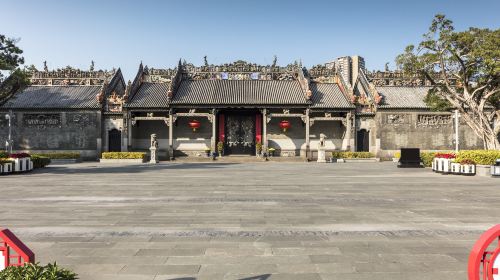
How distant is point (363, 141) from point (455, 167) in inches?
523

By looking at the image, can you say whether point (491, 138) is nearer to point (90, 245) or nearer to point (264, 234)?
point (264, 234)

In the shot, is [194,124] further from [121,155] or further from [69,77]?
[69,77]

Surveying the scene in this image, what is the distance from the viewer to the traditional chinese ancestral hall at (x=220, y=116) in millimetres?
29391

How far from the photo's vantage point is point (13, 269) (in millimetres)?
2473

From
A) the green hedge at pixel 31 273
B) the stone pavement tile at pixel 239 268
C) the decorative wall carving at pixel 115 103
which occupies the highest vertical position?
the decorative wall carving at pixel 115 103

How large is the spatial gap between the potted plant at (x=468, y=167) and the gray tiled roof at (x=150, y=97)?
2148 centimetres

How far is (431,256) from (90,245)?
16.1 feet

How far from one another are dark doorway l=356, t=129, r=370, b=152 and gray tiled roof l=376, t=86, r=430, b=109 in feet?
8.53

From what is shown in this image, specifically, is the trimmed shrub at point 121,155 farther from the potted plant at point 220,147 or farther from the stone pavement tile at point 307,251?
the stone pavement tile at point 307,251

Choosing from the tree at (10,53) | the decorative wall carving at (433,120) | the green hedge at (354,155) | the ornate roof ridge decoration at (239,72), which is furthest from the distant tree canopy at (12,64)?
the decorative wall carving at (433,120)

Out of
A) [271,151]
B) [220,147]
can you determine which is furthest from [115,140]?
[271,151]

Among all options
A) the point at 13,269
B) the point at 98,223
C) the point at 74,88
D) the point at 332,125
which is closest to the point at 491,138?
the point at 332,125

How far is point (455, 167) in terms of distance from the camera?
17500mm

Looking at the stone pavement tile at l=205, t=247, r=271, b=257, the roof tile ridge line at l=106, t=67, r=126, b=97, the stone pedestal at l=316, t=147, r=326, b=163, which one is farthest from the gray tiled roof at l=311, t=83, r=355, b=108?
the stone pavement tile at l=205, t=247, r=271, b=257
